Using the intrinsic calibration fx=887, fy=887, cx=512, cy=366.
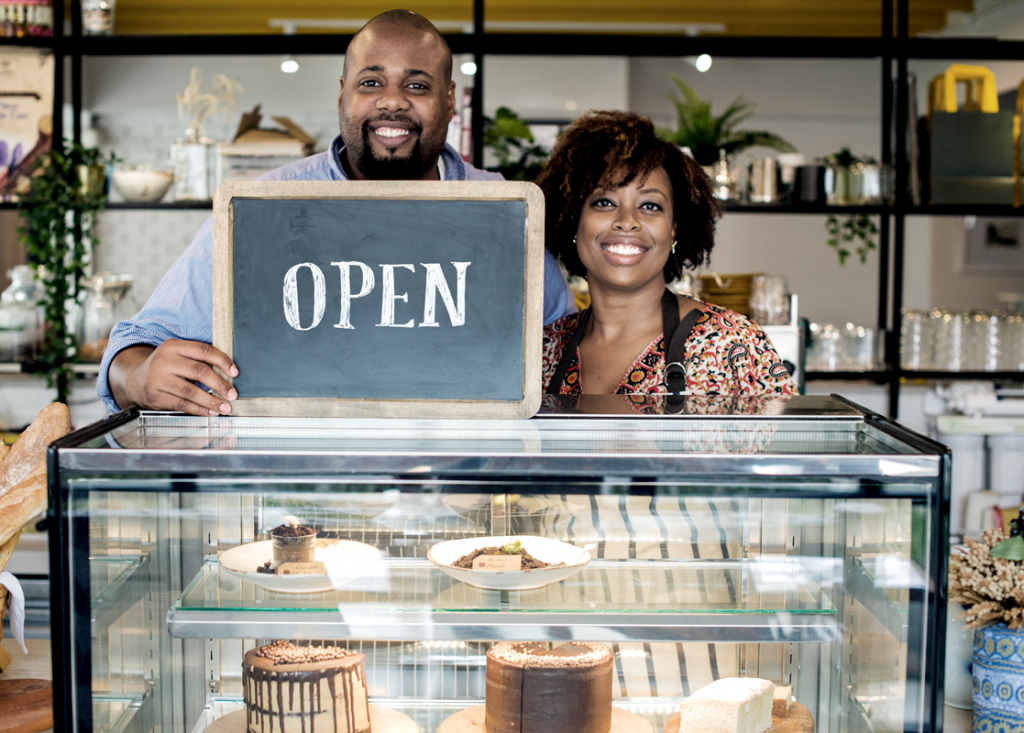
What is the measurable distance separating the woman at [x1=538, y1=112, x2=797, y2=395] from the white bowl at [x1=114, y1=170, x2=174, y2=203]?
2.32m

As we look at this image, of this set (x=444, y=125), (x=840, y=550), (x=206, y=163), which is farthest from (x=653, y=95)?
(x=840, y=550)

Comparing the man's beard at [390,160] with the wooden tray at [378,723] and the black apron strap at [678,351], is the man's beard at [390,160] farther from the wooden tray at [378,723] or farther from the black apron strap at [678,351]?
the wooden tray at [378,723]

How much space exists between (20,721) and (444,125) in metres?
1.13

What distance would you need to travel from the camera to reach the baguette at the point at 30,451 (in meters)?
1.15

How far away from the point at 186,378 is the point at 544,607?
20.1 inches

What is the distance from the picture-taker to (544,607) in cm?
101

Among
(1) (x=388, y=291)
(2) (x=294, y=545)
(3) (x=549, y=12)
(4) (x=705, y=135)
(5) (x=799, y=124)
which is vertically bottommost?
(2) (x=294, y=545)

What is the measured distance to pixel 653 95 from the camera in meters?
6.36

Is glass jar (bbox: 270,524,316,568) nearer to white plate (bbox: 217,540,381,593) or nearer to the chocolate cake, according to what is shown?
white plate (bbox: 217,540,381,593)

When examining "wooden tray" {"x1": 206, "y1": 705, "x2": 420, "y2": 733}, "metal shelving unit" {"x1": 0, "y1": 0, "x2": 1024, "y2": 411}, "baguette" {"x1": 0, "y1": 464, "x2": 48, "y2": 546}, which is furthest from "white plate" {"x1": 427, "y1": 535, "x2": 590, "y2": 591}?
"metal shelving unit" {"x1": 0, "y1": 0, "x2": 1024, "y2": 411}

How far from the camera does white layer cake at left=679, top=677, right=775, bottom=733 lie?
1.07m

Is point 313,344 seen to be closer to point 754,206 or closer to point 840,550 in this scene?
point 840,550

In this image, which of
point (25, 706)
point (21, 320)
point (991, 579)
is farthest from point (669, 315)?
point (21, 320)

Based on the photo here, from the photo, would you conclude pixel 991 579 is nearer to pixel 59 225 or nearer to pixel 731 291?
pixel 731 291
